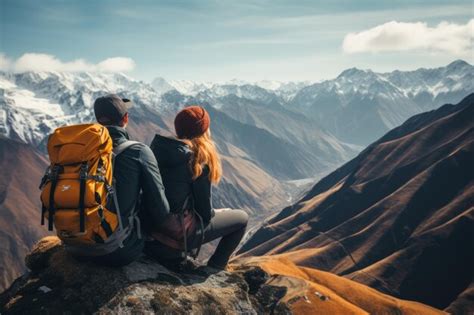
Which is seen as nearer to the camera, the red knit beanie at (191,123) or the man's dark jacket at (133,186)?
the man's dark jacket at (133,186)

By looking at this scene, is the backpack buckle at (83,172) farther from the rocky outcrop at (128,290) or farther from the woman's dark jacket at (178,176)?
the rocky outcrop at (128,290)

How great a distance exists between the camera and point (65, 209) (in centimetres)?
1065

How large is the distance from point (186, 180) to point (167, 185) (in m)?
0.66

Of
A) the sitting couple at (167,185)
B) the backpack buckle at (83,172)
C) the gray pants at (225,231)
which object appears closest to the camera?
the backpack buckle at (83,172)

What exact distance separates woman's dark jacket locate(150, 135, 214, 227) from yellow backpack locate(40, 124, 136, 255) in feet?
7.33

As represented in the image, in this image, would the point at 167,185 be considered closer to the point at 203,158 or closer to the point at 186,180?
the point at 186,180

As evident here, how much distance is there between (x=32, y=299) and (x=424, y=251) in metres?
203

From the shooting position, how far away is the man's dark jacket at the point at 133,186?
11.7 meters

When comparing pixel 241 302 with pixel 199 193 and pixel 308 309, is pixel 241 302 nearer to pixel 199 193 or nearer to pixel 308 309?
pixel 199 193

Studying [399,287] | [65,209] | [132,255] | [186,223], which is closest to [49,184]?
[65,209]

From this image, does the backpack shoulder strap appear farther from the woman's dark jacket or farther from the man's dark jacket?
the woman's dark jacket

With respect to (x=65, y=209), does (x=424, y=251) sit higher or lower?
lower

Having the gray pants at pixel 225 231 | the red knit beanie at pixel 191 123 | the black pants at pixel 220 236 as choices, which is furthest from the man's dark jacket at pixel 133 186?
the gray pants at pixel 225 231

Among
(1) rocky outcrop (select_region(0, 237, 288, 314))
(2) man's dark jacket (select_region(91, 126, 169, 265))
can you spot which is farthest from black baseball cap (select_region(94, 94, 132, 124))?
(1) rocky outcrop (select_region(0, 237, 288, 314))
